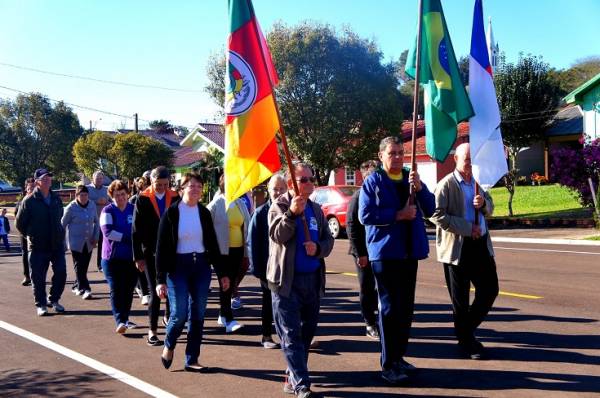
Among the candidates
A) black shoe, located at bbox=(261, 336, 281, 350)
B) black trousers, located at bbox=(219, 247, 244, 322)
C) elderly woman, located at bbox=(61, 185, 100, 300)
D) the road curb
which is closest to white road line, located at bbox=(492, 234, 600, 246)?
the road curb

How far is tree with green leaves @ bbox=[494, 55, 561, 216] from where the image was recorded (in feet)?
108

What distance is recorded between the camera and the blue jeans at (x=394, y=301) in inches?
218

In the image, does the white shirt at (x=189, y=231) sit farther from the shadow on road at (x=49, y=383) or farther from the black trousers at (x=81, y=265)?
the black trousers at (x=81, y=265)

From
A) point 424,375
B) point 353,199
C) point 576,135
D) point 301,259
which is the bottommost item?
point 424,375

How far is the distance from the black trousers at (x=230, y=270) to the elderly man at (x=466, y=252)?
271cm

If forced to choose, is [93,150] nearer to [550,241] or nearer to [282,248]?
[550,241]

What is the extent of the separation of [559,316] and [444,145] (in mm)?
3382

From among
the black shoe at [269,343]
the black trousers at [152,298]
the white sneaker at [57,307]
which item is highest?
the black trousers at [152,298]

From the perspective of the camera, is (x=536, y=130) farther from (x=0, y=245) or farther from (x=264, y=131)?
(x=264, y=131)

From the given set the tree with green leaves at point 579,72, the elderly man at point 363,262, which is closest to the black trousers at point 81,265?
the elderly man at point 363,262

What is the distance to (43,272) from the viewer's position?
920cm

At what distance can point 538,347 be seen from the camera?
672 cm

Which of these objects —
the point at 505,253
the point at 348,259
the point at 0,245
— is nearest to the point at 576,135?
the point at 505,253

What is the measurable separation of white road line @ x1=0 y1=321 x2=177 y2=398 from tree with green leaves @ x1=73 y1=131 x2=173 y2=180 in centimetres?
3381
